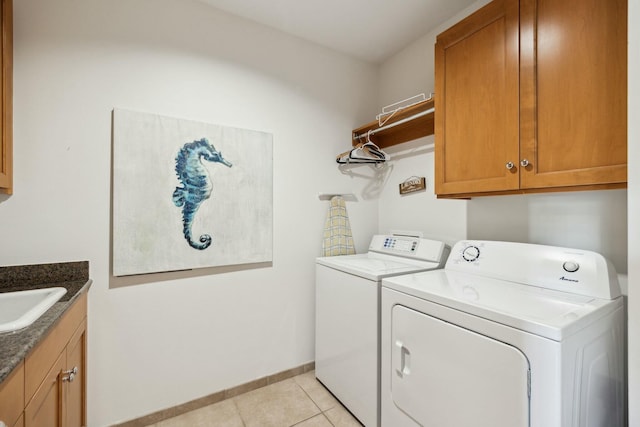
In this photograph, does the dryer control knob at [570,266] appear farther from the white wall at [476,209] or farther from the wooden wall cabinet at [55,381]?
the wooden wall cabinet at [55,381]

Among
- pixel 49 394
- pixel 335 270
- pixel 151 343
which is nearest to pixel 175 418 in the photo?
pixel 151 343

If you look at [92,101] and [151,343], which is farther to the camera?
[151,343]

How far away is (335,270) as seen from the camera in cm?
189

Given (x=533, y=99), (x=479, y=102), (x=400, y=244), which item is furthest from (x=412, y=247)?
(x=533, y=99)

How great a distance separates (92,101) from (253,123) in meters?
0.90

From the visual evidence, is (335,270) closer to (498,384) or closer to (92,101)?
→ (498,384)

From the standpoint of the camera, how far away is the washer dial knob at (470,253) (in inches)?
62.7

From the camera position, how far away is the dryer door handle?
53.0 inches

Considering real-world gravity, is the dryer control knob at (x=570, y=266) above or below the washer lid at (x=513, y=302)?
above

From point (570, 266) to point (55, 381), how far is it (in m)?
2.09

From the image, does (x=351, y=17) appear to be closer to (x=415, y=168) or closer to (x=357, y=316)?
(x=415, y=168)

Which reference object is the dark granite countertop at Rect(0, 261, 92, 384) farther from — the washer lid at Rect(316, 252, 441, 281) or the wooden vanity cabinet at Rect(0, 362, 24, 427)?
the washer lid at Rect(316, 252, 441, 281)

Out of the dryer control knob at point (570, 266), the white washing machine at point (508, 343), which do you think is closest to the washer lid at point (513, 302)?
the white washing machine at point (508, 343)

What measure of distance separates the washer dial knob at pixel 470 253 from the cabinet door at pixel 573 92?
482 millimetres
